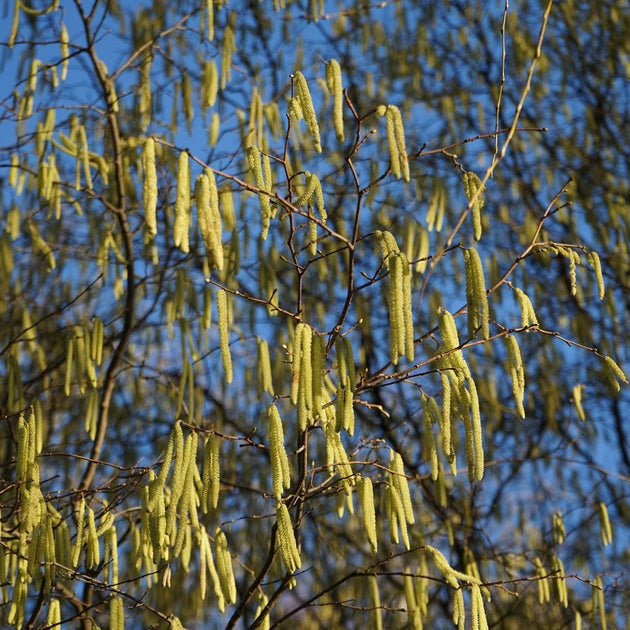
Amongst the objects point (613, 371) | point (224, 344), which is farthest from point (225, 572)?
point (613, 371)

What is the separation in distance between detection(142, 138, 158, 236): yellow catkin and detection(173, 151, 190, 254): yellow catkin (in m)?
0.04

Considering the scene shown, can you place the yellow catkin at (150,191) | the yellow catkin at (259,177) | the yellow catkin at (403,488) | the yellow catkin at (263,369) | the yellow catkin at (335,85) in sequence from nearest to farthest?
the yellow catkin at (150,191), the yellow catkin at (259,177), the yellow catkin at (403,488), the yellow catkin at (335,85), the yellow catkin at (263,369)

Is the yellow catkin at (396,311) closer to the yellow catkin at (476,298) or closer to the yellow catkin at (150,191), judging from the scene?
the yellow catkin at (476,298)

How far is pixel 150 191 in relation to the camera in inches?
56.3

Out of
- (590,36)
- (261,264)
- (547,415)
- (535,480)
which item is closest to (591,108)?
(590,36)

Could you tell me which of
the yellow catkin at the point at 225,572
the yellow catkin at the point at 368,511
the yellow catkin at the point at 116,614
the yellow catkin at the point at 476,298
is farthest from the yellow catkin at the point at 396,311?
the yellow catkin at the point at 116,614

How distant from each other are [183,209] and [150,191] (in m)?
0.11

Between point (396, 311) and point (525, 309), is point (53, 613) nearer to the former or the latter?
point (396, 311)

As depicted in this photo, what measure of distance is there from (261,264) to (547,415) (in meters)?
1.61

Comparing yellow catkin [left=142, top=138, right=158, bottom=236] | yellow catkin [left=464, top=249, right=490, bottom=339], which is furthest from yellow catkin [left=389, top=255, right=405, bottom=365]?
yellow catkin [left=142, top=138, right=158, bottom=236]

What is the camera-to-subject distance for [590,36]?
4.23 m

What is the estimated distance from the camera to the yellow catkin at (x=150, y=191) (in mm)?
1382

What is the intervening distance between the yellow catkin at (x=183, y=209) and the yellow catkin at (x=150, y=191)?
0.12 ft

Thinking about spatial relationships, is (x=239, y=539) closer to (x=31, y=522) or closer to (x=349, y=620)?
(x=349, y=620)
